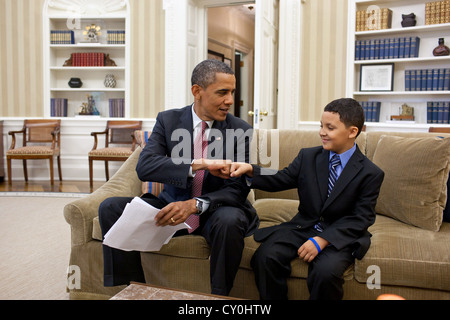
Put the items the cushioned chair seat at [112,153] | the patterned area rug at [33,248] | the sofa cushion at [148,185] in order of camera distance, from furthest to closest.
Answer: the cushioned chair seat at [112,153] → the sofa cushion at [148,185] → the patterned area rug at [33,248]

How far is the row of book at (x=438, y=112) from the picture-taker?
4582mm

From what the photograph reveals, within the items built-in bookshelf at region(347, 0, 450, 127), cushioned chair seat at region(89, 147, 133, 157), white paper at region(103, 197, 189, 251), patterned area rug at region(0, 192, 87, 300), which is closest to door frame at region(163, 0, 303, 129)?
built-in bookshelf at region(347, 0, 450, 127)

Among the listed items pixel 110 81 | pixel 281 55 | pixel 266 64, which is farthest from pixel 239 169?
pixel 110 81

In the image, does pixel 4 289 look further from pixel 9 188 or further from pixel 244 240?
pixel 9 188

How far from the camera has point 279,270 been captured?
1.75 metres

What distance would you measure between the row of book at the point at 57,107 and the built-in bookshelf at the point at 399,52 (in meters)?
3.65

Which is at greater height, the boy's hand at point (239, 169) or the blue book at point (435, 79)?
the blue book at point (435, 79)

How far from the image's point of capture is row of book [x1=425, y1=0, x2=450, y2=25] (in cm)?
446

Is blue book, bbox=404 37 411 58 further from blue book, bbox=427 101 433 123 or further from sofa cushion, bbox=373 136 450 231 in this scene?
sofa cushion, bbox=373 136 450 231

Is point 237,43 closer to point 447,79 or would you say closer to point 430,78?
point 430,78

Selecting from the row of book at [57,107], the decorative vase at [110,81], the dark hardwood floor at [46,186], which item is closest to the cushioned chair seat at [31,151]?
the dark hardwood floor at [46,186]

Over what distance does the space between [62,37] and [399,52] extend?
413 centimetres

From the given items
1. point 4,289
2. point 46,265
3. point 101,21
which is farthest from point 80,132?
point 4,289

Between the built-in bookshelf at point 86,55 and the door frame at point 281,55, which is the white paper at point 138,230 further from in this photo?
the built-in bookshelf at point 86,55
